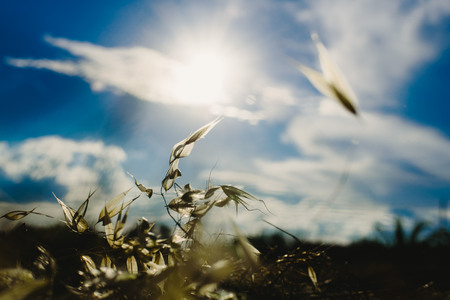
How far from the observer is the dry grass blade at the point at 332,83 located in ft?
1.01

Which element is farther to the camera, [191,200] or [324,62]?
[191,200]

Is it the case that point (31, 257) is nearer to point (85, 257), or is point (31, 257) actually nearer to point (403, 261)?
point (85, 257)

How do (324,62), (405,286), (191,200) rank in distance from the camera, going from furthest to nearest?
(405,286), (191,200), (324,62)

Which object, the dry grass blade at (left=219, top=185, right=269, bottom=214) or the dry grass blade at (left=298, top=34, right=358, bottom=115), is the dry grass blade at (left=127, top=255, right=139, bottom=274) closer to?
the dry grass blade at (left=219, top=185, right=269, bottom=214)

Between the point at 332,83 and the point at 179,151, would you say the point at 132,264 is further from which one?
the point at 332,83

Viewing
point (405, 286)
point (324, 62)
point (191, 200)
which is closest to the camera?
point (324, 62)

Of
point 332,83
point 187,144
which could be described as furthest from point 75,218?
point 332,83

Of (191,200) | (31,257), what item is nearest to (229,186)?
(191,200)

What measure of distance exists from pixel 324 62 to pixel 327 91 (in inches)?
1.2

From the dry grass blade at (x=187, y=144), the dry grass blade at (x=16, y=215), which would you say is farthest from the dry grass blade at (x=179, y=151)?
the dry grass blade at (x=16, y=215)

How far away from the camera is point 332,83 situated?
319 mm

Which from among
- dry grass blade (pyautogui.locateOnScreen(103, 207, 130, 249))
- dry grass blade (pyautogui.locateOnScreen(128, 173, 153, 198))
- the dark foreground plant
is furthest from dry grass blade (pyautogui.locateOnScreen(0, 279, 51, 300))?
A: dry grass blade (pyautogui.locateOnScreen(128, 173, 153, 198))

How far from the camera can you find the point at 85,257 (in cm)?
54

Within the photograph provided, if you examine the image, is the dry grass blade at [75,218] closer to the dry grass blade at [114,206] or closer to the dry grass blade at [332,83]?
the dry grass blade at [114,206]
